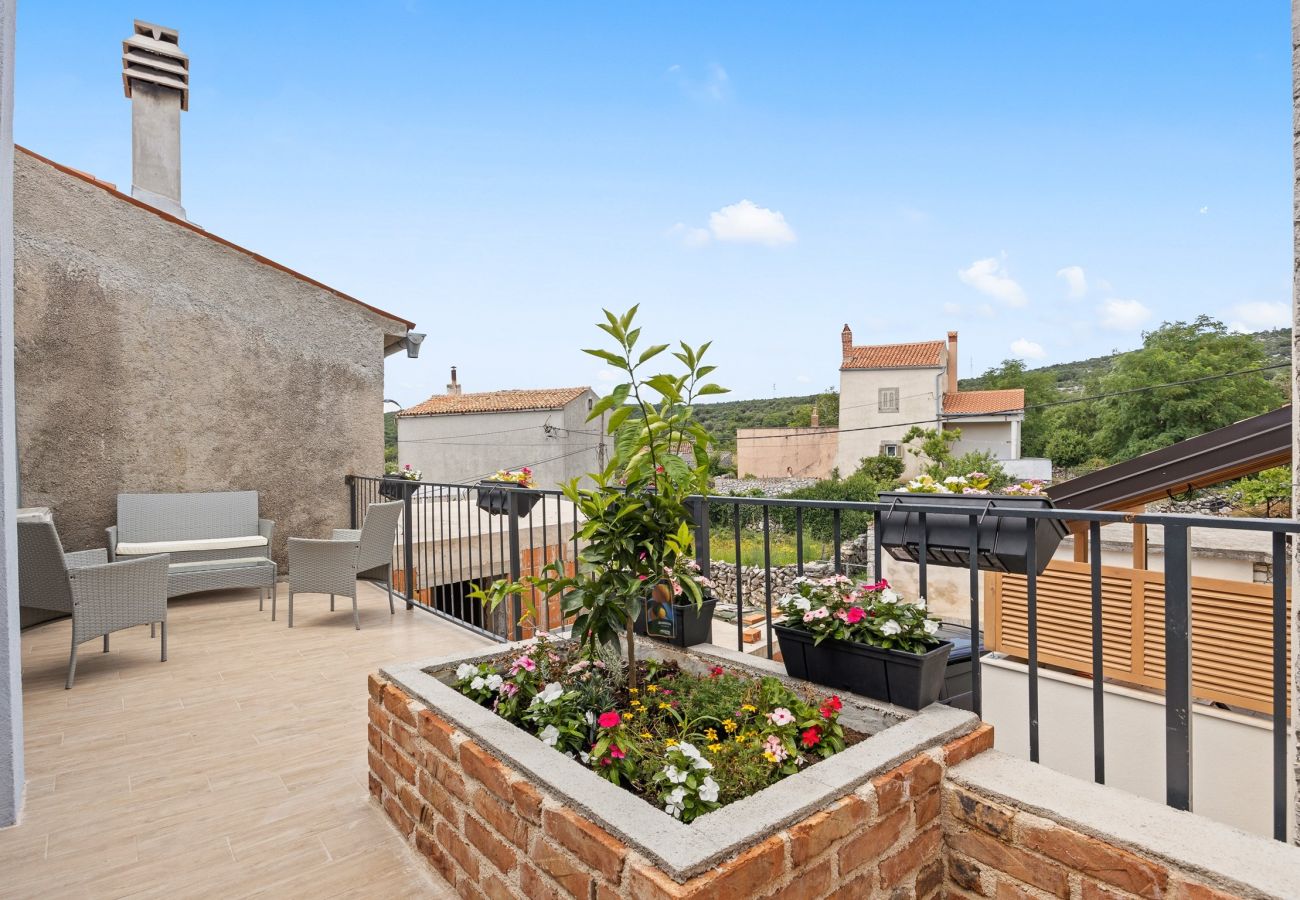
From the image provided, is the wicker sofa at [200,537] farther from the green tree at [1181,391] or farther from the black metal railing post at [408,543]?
the green tree at [1181,391]

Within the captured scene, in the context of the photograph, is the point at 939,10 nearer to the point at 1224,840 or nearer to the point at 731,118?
the point at 731,118

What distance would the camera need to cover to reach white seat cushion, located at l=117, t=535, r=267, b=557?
4953 mm

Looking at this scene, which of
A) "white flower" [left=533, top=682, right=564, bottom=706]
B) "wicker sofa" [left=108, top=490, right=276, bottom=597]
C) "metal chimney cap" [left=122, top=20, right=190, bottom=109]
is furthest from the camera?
"metal chimney cap" [left=122, top=20, right=190, bottom=109]

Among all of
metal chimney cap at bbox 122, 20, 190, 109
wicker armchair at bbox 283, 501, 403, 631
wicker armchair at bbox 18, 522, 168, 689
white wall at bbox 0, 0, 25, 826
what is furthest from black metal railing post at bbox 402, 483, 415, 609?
metal chimney cap at bbox 122, 20, 190, 109

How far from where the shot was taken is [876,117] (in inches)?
987

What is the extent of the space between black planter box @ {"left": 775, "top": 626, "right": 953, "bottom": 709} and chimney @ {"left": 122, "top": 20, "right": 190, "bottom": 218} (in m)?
7.42

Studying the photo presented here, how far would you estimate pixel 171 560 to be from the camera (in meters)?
5.03

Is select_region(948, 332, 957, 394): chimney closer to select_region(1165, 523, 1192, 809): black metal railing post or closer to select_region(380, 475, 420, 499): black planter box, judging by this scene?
select_region(380, 475, 420, 499): black planter box

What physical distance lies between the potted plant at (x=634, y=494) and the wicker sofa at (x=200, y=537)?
12.4ft

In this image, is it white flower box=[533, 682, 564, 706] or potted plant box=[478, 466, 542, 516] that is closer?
white flower box=[533, 682, 564, 706]

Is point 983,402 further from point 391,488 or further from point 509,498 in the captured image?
point 509,498

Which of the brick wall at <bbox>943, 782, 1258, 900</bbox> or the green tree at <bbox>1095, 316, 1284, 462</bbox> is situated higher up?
the green tree at <bbox>1095, 316, 1284, 462</bbox>

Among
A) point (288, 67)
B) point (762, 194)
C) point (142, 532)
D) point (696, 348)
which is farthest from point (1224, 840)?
point (762, 194)

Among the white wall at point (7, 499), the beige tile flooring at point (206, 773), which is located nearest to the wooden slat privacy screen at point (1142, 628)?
the beige tile flooring at point (206, 773)
